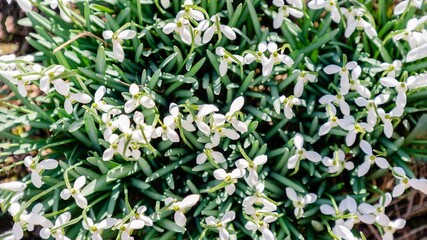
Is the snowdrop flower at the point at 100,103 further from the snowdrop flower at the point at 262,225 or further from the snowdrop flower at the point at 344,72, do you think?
the snowdrop flower at the point at 344,72

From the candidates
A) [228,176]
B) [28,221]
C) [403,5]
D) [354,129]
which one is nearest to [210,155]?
[228,176]

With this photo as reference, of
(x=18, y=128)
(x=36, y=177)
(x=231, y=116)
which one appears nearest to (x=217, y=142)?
(x=231, y=116)

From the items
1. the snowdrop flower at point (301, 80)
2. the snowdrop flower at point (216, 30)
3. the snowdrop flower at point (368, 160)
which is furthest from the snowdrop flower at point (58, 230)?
the snowdrop flower at point (368, 160)

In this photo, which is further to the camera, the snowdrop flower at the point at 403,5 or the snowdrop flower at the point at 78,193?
the snowdrop flower at the point at 403,5

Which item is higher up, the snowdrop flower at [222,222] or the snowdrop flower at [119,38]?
the snowdrop flower at [119,38]

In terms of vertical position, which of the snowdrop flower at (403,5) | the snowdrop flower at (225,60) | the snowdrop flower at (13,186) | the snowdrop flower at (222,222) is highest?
the snowdrop flower at (403,5)

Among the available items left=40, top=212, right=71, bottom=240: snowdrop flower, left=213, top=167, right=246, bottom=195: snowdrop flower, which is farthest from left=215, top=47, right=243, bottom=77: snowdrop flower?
left=40, top=212, right=71, bottom=240: snowdrop flower

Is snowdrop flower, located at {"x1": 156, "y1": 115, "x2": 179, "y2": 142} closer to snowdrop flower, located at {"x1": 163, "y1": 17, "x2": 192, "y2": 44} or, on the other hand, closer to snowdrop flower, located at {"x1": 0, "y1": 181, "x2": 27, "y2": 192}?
snowdrop flower, located at {"x1": 163, "y1": 17, "x2": 192, "y2": 44}
